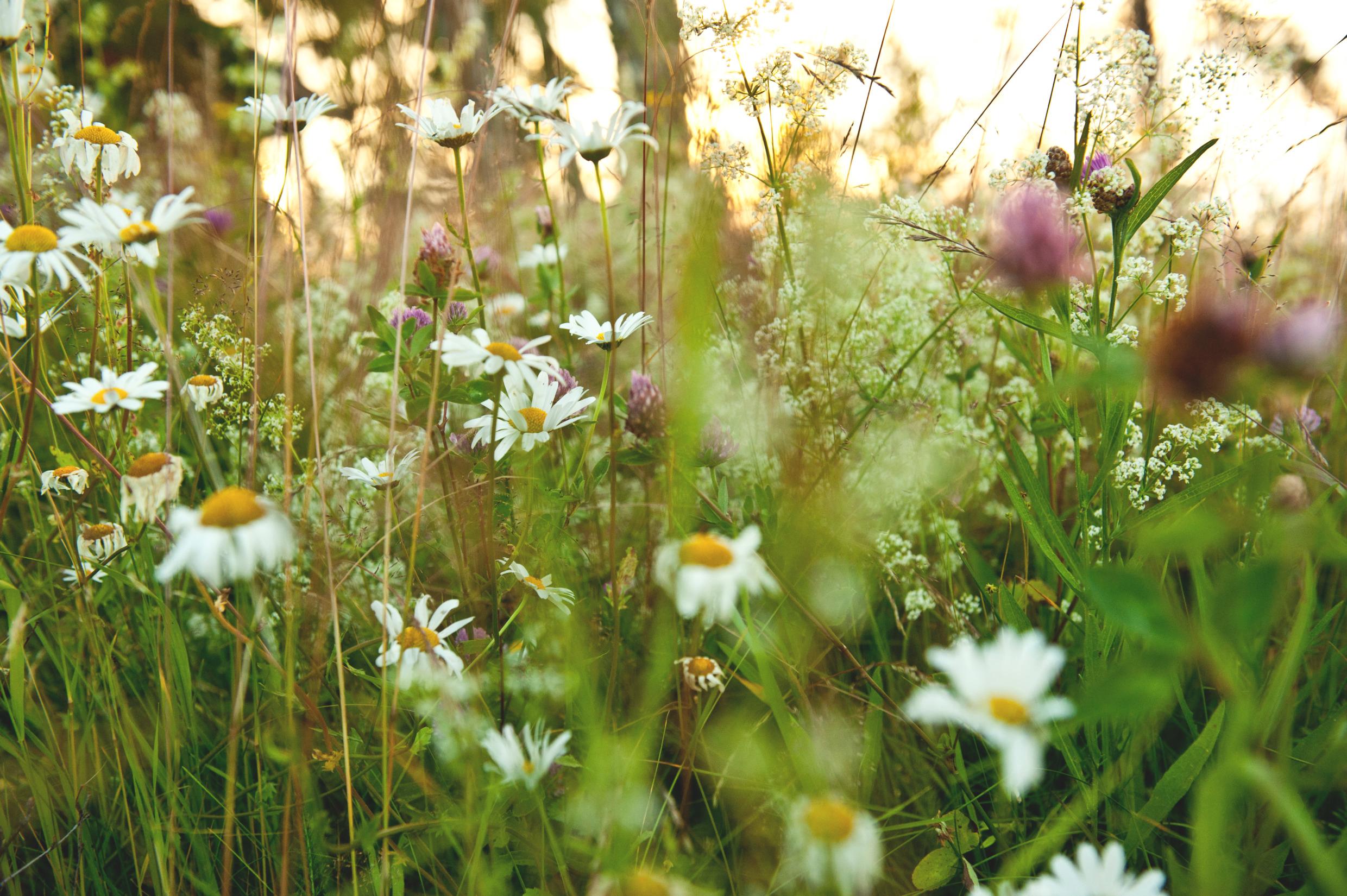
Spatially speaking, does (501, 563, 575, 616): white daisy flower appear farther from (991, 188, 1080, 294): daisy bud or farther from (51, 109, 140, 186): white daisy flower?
(51, 109, 140, 186): white daisy flower

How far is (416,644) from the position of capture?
82cm

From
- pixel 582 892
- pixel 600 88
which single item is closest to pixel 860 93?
pixel 600 88

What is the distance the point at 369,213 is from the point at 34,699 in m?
1.08

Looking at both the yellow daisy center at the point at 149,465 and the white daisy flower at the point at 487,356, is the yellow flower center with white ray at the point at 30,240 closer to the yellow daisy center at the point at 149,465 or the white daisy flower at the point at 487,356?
the yellow daisy center at the point at 149,465

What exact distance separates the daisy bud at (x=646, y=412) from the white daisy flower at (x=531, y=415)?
0.09 meters

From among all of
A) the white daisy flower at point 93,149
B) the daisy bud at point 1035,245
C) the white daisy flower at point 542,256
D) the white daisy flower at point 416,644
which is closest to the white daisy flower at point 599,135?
the daisy bud at point 1035,245

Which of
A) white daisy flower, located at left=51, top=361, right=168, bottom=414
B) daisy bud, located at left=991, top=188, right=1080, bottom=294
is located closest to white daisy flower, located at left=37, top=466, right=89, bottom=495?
white daisy flower, located at left=51, top=361, right=168, bottom=414

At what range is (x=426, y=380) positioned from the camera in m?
1.15

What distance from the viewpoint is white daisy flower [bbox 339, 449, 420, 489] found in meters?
0.90

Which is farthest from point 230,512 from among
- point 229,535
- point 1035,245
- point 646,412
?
point 1035,245

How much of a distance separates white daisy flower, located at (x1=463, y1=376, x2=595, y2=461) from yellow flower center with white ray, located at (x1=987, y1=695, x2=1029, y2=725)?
606mm

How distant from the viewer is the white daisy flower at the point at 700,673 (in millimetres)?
817

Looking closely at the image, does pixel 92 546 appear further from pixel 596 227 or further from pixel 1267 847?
pixel 596 227

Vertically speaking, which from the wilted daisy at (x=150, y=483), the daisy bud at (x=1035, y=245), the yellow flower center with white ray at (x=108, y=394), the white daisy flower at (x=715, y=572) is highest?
the daisy bud at (x=1035, y=245)
